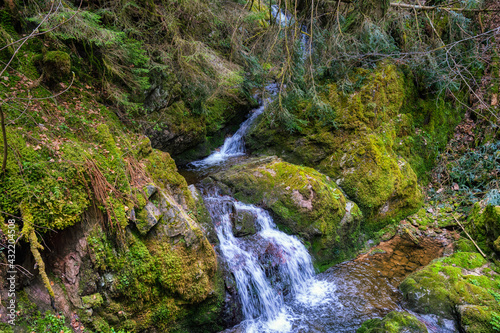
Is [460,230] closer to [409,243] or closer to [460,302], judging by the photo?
[409,243]

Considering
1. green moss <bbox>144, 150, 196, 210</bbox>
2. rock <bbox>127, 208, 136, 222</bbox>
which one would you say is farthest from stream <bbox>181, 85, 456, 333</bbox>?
rock <bbox>127, 208, 136, 222</bbox>

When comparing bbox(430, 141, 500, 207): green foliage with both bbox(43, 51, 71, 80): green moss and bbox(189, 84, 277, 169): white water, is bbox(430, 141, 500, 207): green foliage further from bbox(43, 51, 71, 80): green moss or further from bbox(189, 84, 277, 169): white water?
bbox(43, 51, 71, 80): green moss

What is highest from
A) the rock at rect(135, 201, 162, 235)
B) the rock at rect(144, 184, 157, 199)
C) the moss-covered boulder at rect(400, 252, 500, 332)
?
the rock at rect(144, 184, 157, 199)

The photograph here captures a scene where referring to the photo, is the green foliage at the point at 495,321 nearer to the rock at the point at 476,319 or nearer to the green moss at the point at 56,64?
the rock at the point at 476,319

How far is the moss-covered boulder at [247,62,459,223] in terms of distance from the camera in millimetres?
7588

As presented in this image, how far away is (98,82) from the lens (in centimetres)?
510

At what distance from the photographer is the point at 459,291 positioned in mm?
4680

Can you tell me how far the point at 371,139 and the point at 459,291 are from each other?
437cm

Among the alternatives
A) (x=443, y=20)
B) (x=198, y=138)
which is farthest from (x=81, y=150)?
(x=443, y=20)

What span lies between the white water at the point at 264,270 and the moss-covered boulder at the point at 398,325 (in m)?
1.15

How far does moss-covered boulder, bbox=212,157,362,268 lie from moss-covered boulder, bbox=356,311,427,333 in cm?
205

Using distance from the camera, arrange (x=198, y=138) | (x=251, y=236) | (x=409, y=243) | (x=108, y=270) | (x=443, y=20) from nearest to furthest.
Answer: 1. (x=108, y=270)
2. (x=251, y=236)
3. (x=409, y=243)
4. (x=198, y=138)
5. (x=443, y=20)

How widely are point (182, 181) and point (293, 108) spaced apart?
489 centimetres

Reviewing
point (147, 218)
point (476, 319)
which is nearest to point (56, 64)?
point (147, 218)
